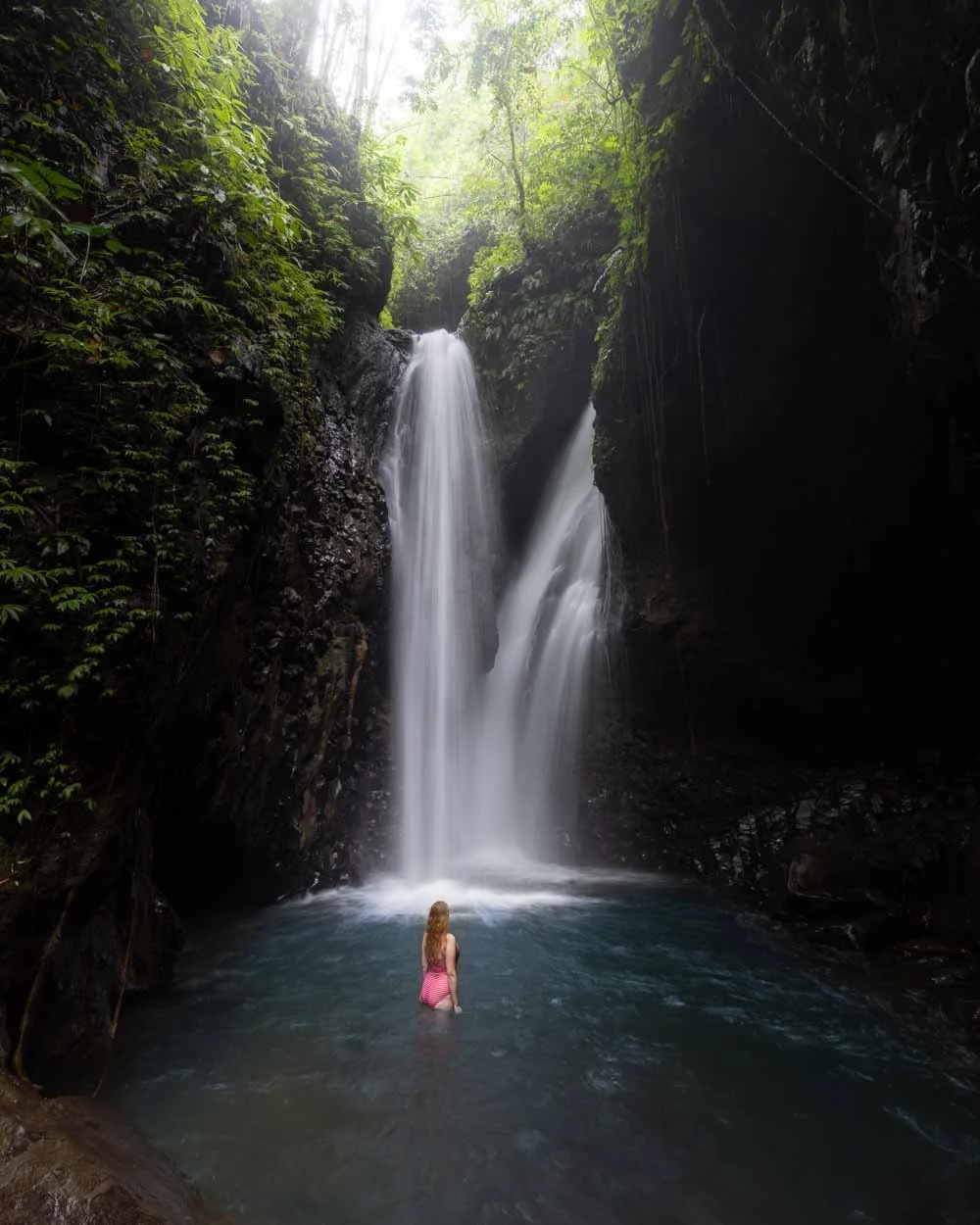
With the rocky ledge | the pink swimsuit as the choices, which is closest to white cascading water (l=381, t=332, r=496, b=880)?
the rocky ledge

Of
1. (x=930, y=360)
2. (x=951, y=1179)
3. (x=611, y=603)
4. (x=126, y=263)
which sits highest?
(x=126, y=263)

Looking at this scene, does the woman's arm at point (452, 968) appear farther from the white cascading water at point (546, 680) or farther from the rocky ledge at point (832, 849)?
the white cascading water at point (546, 680)

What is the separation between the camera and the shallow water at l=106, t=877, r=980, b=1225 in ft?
11.9

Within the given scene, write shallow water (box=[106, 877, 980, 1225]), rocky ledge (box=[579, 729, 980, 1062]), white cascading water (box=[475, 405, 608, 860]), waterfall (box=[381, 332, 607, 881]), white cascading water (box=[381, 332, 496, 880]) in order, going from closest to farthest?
shallow water (box=[106, 877, 980, 1225]) → rocky ledge (box=[579, 729, 980, 1062]) → white cascading water (box=[381, 332, 496, 880]) → waterfall (box=[381, 332, 607, 881]) → white cascading water (box=[475, 405, 608, 860])

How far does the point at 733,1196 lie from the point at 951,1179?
1320 mm

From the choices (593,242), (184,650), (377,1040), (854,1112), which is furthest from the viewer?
(593,242)

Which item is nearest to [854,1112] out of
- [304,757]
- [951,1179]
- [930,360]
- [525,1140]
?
[951,1179]

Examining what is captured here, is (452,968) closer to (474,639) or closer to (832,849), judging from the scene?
(832,849)

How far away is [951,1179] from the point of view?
3.83 m

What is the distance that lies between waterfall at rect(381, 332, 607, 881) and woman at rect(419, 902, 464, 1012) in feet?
18.9

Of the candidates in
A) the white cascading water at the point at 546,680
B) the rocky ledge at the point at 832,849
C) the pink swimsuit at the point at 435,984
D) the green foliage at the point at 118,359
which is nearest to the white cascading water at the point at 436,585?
the white cascading water at the point at 546,680

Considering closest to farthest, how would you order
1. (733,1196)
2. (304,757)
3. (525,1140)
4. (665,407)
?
(733,1196) → (525,1140) → (304,757) → (665,407)

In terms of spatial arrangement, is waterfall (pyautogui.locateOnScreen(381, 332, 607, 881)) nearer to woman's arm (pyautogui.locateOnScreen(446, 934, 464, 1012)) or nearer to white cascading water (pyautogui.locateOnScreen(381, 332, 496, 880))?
white cascading water (pyautogui.locateOnScreen(381, 332, 496, 880))

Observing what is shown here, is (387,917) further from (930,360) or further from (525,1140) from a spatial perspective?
(930,360)
